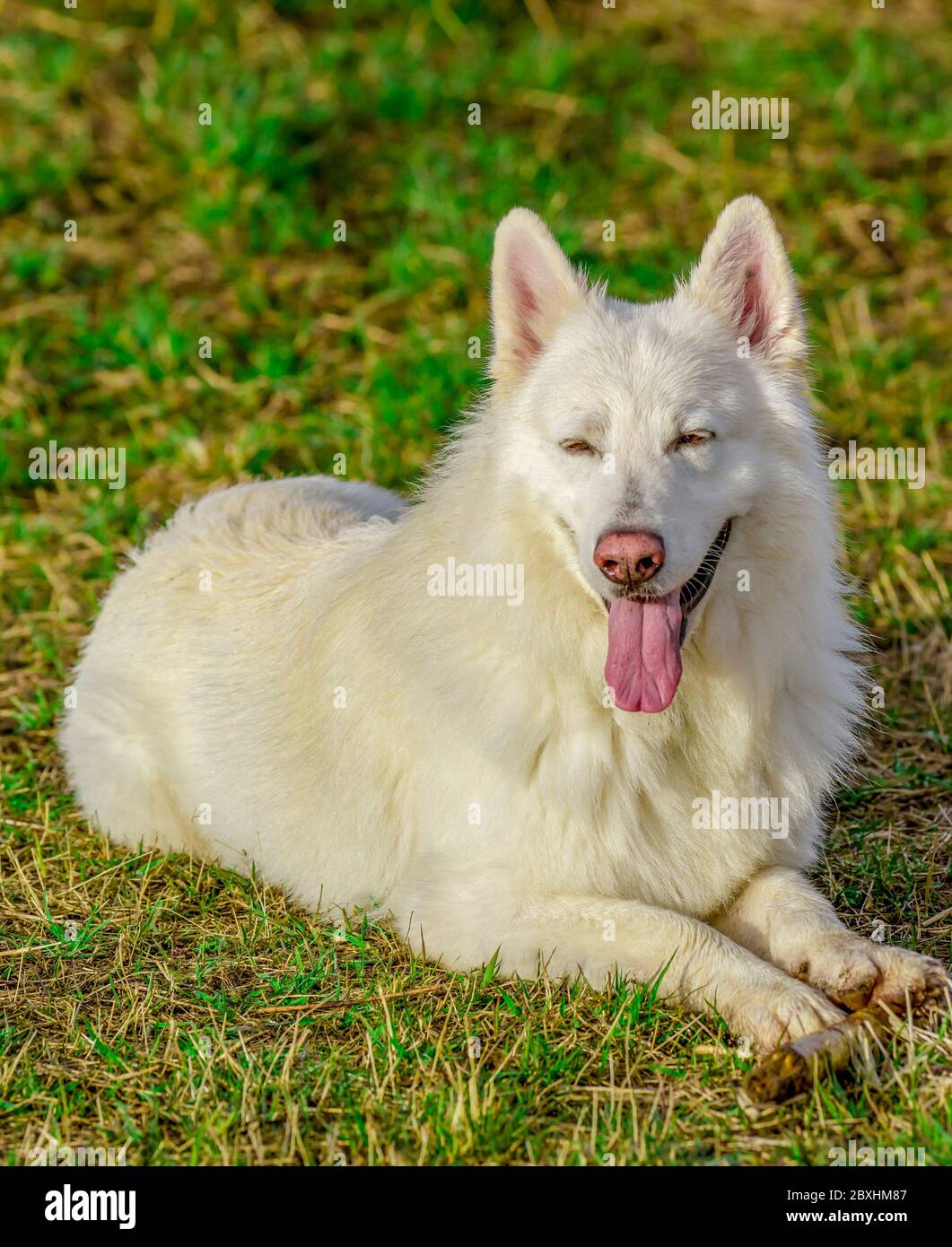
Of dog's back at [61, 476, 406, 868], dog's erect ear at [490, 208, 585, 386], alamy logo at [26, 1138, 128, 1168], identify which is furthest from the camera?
dog's back at [61, 476, 406, 868]

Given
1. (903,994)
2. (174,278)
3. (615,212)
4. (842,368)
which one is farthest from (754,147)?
(903,994)

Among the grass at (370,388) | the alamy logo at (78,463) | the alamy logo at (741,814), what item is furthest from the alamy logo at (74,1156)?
the alamy logo at (78,463)

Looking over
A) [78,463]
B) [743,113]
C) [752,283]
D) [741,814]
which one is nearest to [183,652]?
[741,814]

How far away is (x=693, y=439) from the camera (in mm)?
3709

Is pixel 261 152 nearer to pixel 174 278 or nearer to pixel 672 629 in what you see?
pixel 174 278

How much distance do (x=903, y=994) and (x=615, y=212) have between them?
667 centimetres

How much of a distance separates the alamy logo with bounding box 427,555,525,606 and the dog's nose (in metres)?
0.39

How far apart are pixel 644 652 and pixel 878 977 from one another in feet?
3.30

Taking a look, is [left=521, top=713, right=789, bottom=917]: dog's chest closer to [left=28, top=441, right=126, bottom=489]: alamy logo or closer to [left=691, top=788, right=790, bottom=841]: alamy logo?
[left=691, top=788, right=790, bottom=841]: alamy logo

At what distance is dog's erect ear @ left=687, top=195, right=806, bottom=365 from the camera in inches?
154

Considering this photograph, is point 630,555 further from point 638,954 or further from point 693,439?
point 638,954

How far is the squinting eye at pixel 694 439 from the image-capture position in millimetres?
3699

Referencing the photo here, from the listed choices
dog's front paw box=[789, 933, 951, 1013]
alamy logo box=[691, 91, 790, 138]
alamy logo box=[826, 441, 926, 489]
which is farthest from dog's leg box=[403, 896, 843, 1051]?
alamy logo box=[691, 91, 790, 138]

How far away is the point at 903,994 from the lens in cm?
356
